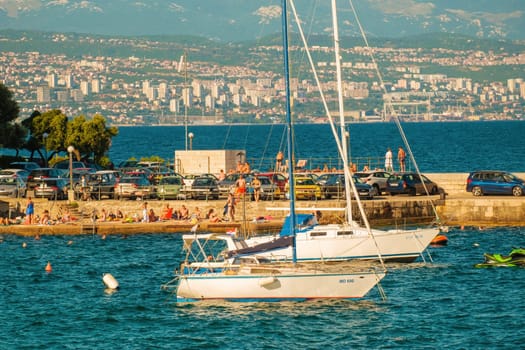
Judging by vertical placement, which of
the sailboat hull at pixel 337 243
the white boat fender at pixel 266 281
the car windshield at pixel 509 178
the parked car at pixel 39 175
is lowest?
the white boat fender at pixel 266 281

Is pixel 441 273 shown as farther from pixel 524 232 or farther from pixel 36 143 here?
pixel 36 143

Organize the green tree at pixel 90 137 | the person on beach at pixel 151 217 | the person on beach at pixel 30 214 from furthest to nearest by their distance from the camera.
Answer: the green tree at pixel 90 137, the person on beach at pixel 30 214, the person on beach at pixel 151 217

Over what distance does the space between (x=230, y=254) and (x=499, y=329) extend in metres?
9.09

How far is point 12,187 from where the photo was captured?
60.4 metres

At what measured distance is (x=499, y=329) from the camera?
111 feet

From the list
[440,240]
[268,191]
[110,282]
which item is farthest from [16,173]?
[440,240]

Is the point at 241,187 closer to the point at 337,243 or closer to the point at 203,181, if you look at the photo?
the point at 203,181

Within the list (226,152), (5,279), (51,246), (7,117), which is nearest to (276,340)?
(5,279)

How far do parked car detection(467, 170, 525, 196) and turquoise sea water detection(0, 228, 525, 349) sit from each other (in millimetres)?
11794

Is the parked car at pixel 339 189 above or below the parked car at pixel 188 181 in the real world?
below

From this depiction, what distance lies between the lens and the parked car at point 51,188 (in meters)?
59.0

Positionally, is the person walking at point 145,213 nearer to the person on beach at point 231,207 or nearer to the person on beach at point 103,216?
the person on beach at point 103,216

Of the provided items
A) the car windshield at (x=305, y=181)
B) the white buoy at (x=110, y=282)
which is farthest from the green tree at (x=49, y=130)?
the white buoy at (x=110, y=282)

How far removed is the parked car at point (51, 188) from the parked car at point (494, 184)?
71.1ft
